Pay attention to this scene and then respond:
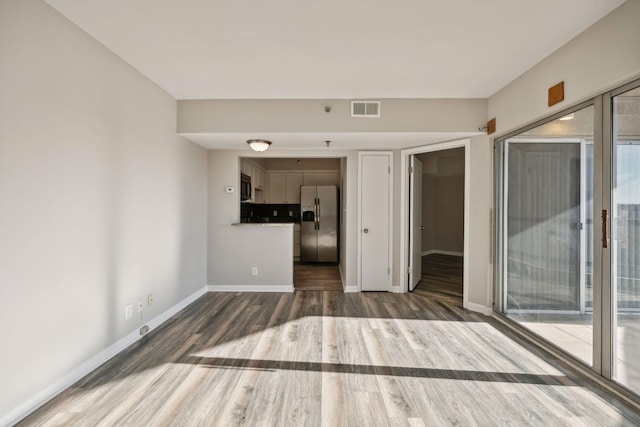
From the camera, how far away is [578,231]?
2555 millimetres

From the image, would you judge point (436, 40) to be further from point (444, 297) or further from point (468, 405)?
point (444, 297)

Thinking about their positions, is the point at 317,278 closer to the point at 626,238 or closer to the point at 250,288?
the point at 250,288

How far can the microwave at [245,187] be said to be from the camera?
554 centimetres

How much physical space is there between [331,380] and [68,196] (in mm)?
2239

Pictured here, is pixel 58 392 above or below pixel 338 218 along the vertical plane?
below

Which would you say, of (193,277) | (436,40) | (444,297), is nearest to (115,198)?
(193,277)

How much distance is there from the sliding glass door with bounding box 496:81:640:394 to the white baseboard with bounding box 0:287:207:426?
3.78m

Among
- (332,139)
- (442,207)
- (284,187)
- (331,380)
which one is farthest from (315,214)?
(331,380)

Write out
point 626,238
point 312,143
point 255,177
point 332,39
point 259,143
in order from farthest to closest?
point 255,177 → point 312,143 → point 259,143 → point 332,39 → point 626,238

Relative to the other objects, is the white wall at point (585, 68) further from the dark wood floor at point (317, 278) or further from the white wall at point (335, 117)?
the dark wood floor at point (317, 278)

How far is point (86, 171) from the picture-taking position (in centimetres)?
228

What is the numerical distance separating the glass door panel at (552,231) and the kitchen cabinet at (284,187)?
15.8 feet

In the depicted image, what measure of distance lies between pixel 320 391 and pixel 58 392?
1741mm

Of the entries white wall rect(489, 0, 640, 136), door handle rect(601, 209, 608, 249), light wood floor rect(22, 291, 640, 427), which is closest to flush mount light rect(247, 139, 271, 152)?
light wood floor rect(22, 291, 640, 427)
